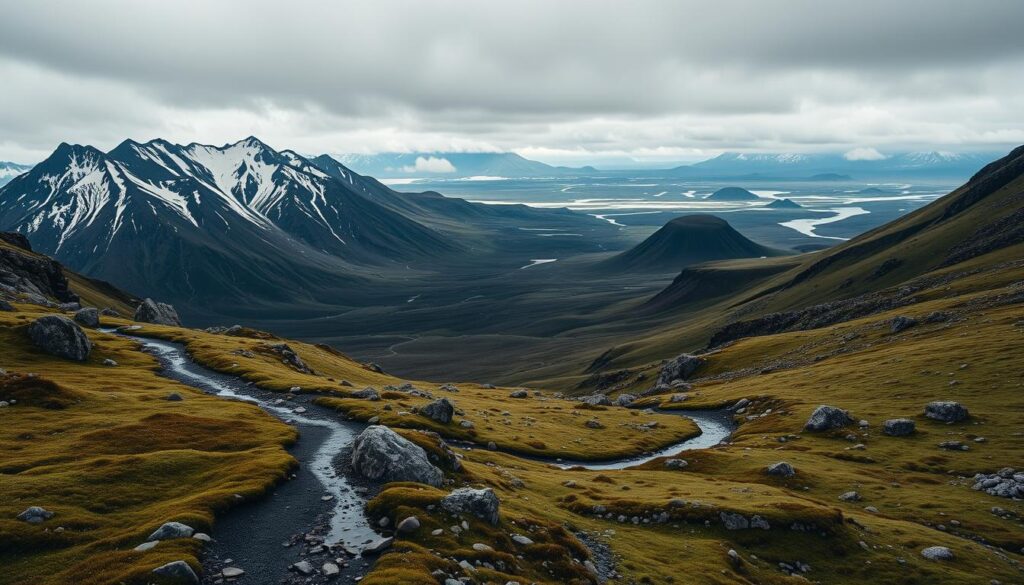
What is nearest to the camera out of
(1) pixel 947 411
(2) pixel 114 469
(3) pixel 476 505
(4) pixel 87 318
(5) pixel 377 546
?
(5) pixel 377 546

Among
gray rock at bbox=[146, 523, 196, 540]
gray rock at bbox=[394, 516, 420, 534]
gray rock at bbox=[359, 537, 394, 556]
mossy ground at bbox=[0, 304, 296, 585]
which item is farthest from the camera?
gray rock at bbox=[394, 516, 420, 534]

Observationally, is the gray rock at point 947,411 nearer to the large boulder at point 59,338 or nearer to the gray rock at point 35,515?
the gray rock at point 35,515

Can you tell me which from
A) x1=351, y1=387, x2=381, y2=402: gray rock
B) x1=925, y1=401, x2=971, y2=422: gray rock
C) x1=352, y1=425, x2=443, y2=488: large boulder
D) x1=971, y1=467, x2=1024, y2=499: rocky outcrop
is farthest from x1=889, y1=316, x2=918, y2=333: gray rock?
x1=352, y1=425, x2=443, y2=488: large boulder

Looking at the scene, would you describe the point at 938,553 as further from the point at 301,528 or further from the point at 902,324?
the point at 902,324

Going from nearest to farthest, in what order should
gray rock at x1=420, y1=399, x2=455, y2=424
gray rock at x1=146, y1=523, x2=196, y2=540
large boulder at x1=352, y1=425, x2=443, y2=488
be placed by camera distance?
gray rock at x1=146, y1=523, x2=196, y2=540
large boulder at x1=352, y1=425, x2=443, y2=488
gray rock at x1=420, y1=399, x2=455, y2=424

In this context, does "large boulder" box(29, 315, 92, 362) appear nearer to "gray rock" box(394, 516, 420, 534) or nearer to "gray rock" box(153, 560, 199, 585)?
"gray rock" box(153, 560, 199, 585)

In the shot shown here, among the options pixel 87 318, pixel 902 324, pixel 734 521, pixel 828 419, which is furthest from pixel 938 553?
pixel 87 318

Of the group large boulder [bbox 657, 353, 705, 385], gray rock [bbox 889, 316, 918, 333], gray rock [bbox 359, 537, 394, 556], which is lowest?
large boulder [bbox 657, 353, 705, 385]

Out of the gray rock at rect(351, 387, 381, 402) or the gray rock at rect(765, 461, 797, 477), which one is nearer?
the gray rock at rect(765, 461, 797, 477)
